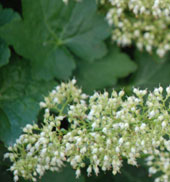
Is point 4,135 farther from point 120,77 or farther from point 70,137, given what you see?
point 120,77

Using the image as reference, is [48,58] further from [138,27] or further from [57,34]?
[138,27]

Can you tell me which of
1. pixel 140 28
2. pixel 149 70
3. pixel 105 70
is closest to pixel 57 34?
pixel 105 70

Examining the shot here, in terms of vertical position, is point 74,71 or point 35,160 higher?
point 74,71

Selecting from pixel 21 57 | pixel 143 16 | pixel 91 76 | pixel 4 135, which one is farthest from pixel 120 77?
pixel 4 135

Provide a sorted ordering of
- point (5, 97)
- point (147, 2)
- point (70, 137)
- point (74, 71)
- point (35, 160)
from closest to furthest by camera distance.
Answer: point (70, 137)
point (35, 160)
point (147, 2)
point (5, 97)
point (74, 71)

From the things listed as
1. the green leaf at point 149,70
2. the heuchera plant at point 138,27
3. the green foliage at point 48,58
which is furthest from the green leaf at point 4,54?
the green leaf at point 149,70

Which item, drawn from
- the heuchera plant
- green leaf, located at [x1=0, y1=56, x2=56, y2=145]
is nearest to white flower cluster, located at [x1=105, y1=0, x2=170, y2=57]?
the heuchera plant
